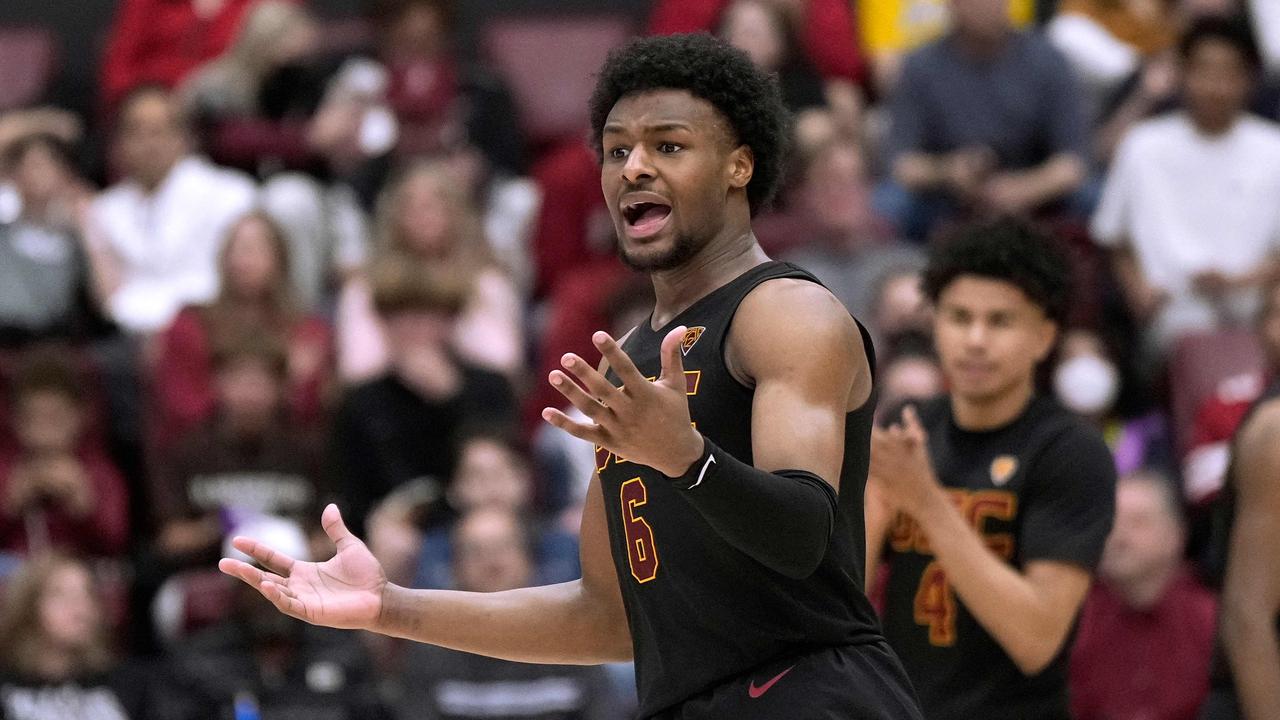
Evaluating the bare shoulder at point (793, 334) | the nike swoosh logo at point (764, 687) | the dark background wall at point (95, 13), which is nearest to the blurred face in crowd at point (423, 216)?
the dark background wall at point (95, 13)

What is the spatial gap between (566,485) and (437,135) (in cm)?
235

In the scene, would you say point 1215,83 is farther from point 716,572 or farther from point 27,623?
point 716,572

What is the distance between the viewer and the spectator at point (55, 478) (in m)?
8.01

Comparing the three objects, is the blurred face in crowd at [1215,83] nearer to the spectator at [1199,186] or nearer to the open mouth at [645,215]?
the spectator at [1199,186]

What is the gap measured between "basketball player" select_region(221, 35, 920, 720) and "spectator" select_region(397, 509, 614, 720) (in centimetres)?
349

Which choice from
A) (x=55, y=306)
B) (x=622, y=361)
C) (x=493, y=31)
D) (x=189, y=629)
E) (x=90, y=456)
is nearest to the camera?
(x=622, y=361)

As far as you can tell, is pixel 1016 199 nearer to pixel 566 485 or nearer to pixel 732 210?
pixel 566 485

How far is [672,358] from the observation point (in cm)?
292

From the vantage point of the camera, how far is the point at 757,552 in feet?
9.90

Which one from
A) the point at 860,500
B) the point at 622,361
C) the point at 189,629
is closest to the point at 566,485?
the point at 189,629

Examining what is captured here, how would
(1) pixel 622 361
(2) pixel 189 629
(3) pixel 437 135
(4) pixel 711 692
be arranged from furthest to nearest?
1. (3) pixel 437 135
2. (2) pixel 189 629
3. (4) pixel 711 692
4. (1) pixel 622 361

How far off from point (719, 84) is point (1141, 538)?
4144mm

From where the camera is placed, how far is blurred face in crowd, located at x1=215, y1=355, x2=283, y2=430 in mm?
8031

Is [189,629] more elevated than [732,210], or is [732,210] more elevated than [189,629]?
Answer: [732,210]
